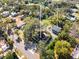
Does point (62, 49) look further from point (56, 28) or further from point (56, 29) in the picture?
point (56, 28)

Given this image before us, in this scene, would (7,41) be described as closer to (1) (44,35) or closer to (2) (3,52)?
(2) (3,52)

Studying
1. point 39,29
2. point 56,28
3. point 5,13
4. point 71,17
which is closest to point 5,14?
point 5,13

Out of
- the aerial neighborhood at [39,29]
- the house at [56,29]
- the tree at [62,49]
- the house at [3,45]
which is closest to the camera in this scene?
the tree at [62,49]

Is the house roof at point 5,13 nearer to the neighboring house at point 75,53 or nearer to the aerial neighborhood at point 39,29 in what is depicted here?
the aerial neighborhood at point 39,29

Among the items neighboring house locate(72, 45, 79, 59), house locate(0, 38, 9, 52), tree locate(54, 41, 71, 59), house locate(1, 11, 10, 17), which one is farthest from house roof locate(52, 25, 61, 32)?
house locate(1, 11, 10, 17)

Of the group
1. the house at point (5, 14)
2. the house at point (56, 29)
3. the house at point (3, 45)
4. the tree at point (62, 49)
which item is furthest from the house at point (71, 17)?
the house at point (3, 45)

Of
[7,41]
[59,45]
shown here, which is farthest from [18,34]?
[59,45]

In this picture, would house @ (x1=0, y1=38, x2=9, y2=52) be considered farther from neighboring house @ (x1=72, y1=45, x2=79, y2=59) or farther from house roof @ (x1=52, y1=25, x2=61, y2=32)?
neighboring house @ (x1=72, y1=45, x2=79, y2=59)
